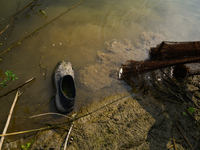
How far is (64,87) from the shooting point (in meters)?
3.34

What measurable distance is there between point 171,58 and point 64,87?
3.38 metres

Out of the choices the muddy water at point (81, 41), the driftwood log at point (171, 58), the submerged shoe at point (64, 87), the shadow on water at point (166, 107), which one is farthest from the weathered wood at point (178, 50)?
the submerged shoe at point (64, 87)

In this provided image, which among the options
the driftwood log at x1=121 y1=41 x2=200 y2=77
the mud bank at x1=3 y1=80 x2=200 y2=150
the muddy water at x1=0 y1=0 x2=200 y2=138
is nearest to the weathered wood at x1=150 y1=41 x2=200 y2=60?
the driftwood log at x1=121 y1=41 x2=200 y2=77

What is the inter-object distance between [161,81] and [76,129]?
3.05 m

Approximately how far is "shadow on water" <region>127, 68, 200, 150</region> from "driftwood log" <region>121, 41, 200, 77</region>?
0.30m

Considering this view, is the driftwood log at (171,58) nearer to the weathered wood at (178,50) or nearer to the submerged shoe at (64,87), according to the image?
the weathered wood at (178,50)

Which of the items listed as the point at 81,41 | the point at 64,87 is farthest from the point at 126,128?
the point at 81,41

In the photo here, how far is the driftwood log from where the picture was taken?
3811 millimetres

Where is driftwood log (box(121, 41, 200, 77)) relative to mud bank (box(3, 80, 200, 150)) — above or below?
above

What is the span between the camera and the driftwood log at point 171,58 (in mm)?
3811

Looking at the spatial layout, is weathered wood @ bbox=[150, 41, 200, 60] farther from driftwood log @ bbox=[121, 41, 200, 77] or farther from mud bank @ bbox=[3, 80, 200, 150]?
mud bank @ bbox=[3, 80, 200, 150]

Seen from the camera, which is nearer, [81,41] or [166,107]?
[166,107]

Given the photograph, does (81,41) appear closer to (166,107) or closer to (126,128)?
(126,128)

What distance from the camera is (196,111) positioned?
129 inches
